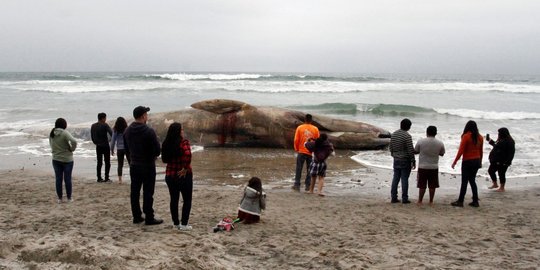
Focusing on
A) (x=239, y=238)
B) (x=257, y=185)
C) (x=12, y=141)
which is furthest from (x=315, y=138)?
(x=12, y=141)

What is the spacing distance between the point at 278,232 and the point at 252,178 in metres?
0.95

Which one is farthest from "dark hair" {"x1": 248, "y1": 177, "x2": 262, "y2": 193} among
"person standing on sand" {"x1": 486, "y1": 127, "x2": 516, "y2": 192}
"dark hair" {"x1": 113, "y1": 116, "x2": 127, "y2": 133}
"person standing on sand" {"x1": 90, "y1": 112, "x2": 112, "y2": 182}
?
"person standing on sand" {"x1": 486, "y1": 127, "x2": 516, "y2": 192}

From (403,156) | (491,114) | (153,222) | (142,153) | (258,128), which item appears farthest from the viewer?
(491,114)

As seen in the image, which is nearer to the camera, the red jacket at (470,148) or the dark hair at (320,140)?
the red jacket at (470,148)

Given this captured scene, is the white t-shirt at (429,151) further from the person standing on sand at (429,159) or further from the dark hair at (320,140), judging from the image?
the dark hair at (320,140)

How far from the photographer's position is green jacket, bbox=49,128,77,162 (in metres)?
7.95

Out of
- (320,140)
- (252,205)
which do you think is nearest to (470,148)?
(320,140)

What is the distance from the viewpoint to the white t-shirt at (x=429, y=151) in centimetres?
864

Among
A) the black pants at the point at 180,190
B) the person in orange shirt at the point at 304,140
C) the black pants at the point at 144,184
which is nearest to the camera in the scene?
the black pants at the point at 180,190

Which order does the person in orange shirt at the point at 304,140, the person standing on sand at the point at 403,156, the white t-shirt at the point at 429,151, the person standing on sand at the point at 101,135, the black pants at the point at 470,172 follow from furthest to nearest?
the person standing on sand at the point at 101,135 → the person in orange shirt at the point at 304,140 → the person standing on sand at the point at 403,156 → the black pants at the point at 470,172 → the white t-shirt at the point at 429,151

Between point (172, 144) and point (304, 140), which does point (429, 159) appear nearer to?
point (304, 140)

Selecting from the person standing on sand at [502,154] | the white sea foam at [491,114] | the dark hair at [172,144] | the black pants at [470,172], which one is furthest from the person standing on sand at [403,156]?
the white sea foam at [491,114]

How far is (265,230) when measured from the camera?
6.74 metres

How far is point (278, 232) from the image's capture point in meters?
6.64
